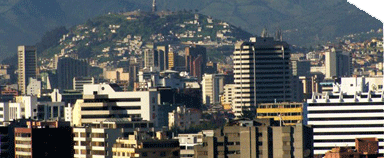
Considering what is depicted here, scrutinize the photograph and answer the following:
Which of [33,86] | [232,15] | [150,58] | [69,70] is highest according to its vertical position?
[232,15]

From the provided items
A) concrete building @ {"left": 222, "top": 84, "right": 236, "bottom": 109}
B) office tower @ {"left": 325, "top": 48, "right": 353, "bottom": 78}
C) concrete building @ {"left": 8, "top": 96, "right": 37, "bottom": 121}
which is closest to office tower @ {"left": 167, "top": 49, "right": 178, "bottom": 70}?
office tower @ {"left": 325, "top": 48, "right": 353, "bottom": 78}

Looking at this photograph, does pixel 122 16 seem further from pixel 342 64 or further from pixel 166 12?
pixel 342 64

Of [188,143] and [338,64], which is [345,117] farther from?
[338,64]

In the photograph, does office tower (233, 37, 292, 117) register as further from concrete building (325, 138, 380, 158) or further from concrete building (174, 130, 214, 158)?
concrete building (325, 138, 380, 158)

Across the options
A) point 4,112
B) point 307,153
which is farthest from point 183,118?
point 307,153

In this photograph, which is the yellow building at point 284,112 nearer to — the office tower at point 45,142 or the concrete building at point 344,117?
the concrete building at point 344,117

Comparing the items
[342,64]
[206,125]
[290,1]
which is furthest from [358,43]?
[206,125]
